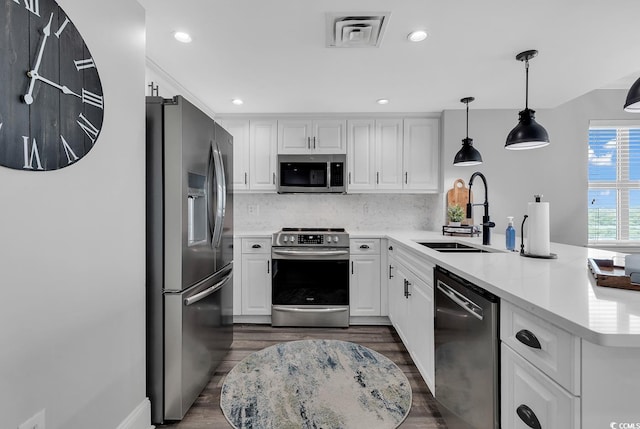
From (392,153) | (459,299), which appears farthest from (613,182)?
(459,299)

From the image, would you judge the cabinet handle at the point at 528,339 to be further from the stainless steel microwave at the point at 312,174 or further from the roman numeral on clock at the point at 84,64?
the stainless steel microwave at the point at 312,174

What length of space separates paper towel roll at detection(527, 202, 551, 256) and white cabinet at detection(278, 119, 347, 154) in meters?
2.22

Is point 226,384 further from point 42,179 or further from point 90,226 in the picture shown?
point 42,179

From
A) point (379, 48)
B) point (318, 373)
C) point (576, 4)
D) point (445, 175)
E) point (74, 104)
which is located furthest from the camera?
point (445, 175)

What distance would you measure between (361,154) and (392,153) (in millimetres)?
376

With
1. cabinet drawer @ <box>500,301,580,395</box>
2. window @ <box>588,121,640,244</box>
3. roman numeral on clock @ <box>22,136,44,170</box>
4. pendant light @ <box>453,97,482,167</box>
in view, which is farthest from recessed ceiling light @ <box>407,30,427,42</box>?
window @ <box>588,121,640,244</box>

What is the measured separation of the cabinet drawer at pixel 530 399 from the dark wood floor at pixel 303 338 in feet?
2.86

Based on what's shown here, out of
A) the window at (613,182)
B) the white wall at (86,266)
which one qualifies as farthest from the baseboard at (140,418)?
the window at (613,182)

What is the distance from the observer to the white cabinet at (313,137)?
3.51 m

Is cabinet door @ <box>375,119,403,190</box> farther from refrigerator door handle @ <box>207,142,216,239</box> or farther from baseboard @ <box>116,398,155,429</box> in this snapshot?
baseboard @ <box>116,398,155,429</box>

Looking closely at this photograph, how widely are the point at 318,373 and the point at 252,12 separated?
196 centimetres

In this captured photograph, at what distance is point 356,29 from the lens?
1835mm

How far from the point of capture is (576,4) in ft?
5.34

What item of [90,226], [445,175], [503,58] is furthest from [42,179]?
[445,175]
